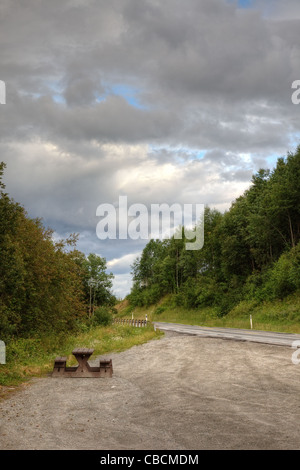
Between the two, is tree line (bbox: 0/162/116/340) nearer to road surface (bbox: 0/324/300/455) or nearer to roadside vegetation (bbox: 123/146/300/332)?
road surface (bbox: 0/324/300/455)

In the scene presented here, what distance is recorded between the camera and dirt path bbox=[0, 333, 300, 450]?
677cm

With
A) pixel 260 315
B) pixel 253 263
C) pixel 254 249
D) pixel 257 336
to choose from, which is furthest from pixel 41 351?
pixel 253 263

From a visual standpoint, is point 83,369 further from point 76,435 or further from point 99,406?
point 76,435

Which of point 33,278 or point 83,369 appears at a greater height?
point 33,278

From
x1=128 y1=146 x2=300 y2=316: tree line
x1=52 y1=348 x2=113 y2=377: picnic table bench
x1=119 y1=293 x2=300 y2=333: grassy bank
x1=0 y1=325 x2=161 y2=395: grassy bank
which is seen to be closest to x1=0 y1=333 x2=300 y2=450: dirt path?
x1=52 y1=348 x2=113 y2=377: picnic table bench

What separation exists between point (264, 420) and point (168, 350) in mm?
11651

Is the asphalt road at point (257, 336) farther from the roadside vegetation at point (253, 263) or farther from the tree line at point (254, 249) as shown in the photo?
the tree line at point (254, 249)

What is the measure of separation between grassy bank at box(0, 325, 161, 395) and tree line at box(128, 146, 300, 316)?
760 inches

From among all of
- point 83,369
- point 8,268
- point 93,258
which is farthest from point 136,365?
point 93,258

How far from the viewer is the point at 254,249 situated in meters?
51.8

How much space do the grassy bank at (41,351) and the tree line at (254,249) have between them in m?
19.3

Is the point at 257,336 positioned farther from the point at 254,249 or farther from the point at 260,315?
the point at 254,249

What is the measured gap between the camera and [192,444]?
654cm

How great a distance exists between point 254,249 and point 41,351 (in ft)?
124
